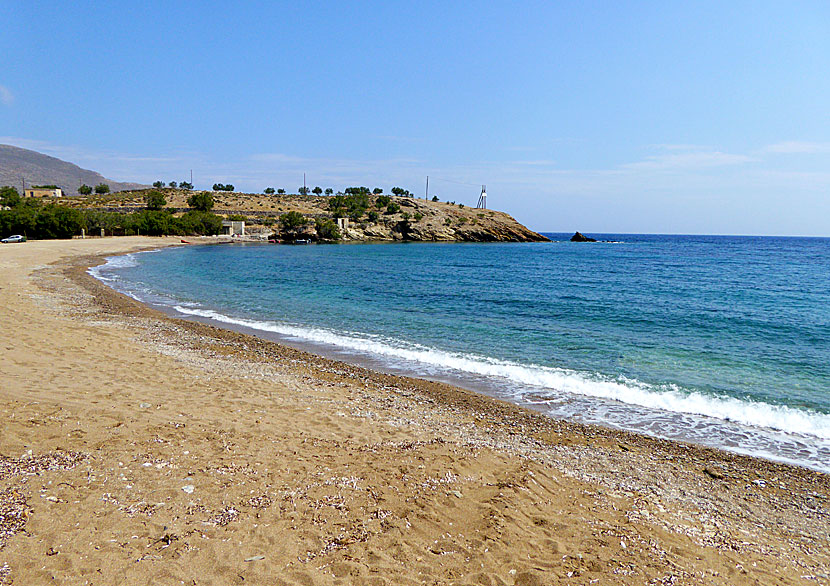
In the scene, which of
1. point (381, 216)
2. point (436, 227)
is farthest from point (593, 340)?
point (381, 216)

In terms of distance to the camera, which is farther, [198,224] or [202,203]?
[202,203]

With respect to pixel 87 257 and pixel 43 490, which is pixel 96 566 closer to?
pixel 43 490

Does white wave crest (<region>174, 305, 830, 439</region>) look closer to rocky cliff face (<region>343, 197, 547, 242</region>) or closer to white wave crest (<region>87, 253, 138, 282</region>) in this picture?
white wave crest (<region>87, 253, 138, 282</region>)

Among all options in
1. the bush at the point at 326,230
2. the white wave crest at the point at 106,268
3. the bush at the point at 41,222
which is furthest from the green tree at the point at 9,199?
the bush at the point at 326,230

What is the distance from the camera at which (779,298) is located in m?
28.8

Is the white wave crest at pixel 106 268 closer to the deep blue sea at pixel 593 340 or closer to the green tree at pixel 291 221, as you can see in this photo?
the deep blue sea at pixel 593 340

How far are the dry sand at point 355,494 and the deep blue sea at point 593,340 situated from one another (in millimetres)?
1826

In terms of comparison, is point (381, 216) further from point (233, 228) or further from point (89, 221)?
point (89, 221)

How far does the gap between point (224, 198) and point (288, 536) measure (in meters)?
145

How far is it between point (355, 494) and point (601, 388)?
7934 mm

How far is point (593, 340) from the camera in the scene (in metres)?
16.8

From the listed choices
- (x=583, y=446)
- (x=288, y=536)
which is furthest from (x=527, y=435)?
(x=288, y=536)

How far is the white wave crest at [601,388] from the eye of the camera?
9875mm

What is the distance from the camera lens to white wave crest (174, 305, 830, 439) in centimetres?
988
